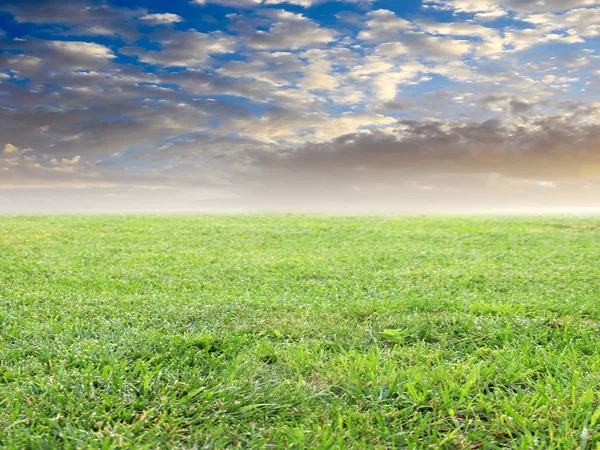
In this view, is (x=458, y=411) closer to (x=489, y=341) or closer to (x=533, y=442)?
(x=533, y=442)

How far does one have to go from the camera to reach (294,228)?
1902 centimetres

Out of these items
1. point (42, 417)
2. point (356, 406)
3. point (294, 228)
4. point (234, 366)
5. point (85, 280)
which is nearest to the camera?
point (42, 417)

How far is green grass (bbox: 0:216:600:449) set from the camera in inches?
137

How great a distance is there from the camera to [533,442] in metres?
3.30

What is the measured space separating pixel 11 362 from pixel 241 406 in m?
2.39

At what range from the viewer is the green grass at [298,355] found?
137 inches

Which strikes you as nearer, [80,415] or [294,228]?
[80,415]

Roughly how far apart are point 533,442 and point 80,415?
3.20 m

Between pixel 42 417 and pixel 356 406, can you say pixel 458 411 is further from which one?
pixel 42 417

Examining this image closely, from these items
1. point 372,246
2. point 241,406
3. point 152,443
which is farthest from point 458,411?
point 372,246

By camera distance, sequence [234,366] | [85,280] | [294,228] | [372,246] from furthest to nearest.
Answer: [294,228], [372,246], [85,280], [234,366]

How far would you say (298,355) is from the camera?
187 inches

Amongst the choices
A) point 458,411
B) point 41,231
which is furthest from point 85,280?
point 41,231

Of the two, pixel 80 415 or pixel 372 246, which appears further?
pixel 372 246
